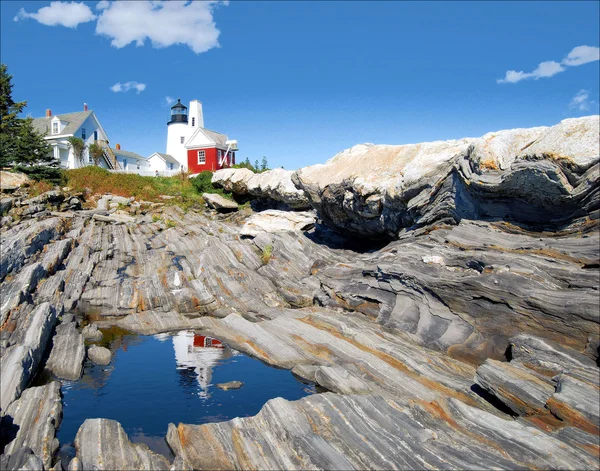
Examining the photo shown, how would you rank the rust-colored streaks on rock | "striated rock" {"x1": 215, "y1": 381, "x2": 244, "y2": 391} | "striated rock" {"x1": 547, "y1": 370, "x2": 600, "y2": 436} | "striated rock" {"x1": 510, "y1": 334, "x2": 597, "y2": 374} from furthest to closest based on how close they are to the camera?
"striated rock" {"x1": 215, "y1": 381, "x2": 244, "y2": 391} → the rust-colored streaks on rock → "striated rock" {"x1": 510, "y1": 334, "x2": 597, "y2": 374} → "striated rock" {"x1": 547, "y1": 370, "x2": 600, "y2": 436}

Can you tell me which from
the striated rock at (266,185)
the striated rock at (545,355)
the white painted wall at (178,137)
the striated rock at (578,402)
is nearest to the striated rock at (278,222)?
the striated rock at (266,185)

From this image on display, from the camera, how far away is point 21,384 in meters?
13.7

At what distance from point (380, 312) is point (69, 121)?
58.2 m

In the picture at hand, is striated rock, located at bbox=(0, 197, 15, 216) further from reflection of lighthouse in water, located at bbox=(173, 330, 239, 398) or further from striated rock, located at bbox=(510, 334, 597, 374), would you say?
striated rock, located at bbox=(510, 334, 597, 374)

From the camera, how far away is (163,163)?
69.4 meters

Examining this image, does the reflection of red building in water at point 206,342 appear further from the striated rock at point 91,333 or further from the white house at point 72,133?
the white house at point 72,133

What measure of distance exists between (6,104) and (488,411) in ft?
172

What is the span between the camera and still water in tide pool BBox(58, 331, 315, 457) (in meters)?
13.0

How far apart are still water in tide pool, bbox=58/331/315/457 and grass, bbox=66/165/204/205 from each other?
104 ft

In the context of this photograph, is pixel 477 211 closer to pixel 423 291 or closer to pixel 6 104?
pixel 423 291

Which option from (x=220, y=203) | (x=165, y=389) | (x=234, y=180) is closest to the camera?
(x=165, y=389)

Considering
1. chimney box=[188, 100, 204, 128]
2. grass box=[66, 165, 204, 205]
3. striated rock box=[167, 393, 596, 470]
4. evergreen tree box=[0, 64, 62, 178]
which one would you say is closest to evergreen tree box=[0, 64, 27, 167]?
evergreen tree box=[0, 64, 62, 178]

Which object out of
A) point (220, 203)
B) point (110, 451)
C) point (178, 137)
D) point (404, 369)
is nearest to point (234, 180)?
point (220, 203)

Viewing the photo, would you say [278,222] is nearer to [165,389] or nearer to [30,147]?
[165,389]
